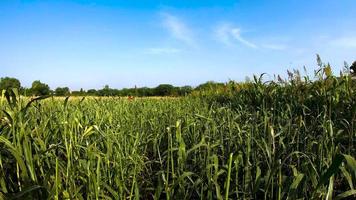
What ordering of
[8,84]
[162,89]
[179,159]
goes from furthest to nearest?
[162,89] → [8,84] → [179,159]

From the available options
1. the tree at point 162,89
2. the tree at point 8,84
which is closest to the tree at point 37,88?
the tree at point 8,84

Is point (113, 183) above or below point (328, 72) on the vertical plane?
below

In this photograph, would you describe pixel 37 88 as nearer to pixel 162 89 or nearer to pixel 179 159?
pixel 179 159

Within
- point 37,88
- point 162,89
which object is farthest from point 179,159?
point 162,89

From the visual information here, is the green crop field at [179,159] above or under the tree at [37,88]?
under

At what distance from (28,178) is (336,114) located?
2822 mm

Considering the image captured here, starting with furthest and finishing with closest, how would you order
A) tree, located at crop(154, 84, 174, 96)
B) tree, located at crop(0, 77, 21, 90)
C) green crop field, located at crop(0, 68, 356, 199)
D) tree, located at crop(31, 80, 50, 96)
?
tree, located at crop(154, 84, 174, 96)
tree, located at crop(31, 80, 50, 96)
tree, located at crop(0, 77, 21, 90)
green crop field, located at crop(0, 68, 356, 199)

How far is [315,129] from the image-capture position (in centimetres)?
332

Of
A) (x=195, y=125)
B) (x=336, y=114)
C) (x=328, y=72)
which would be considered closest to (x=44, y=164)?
(x=195, y=125)

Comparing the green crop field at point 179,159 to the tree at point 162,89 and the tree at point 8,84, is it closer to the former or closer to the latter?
the tree at point 8,84

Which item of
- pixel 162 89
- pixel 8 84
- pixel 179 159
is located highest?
pixel 8 84

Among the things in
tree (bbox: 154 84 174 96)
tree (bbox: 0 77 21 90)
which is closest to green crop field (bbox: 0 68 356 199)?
tree (bbox: 0 77 21 90)

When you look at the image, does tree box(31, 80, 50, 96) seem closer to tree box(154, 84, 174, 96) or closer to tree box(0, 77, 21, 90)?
tree box(0, 77, 21, 90)

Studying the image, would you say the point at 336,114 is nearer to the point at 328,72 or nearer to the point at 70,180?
the point at 328,72
